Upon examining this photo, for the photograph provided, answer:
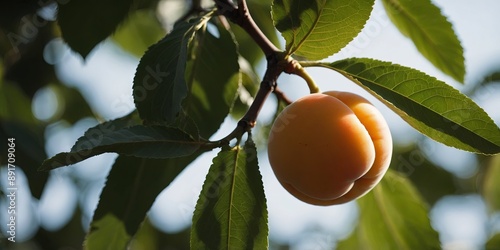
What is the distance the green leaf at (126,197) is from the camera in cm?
166

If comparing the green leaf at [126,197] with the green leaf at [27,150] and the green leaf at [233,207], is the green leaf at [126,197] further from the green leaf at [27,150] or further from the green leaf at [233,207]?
the green leaf at [27,150]

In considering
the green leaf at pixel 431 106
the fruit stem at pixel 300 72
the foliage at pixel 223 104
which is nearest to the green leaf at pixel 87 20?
the foliage at pixel 223 104

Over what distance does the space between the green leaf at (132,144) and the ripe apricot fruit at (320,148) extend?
0.63 ft

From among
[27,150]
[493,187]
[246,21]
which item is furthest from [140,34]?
[493,187]

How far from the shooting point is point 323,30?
137cm

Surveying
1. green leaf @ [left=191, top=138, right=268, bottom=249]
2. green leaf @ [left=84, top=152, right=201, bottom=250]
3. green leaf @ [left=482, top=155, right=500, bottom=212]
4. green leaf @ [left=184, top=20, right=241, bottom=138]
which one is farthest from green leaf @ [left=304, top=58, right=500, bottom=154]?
green leaf @ [left=482, top=155, right=500, bottom=212]

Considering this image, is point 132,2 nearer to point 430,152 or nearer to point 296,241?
point 430,152

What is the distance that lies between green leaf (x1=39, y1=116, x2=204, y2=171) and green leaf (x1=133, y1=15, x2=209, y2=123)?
0.04 metres

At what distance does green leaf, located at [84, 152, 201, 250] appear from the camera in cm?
166

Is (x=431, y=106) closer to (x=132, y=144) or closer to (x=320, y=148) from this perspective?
(x=320, y=148)

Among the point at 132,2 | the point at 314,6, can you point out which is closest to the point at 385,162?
the point at 314,6

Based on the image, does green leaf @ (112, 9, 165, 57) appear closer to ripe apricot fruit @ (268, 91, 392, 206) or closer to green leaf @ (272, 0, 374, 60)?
green leaf @ (272, 0, 374, 60)

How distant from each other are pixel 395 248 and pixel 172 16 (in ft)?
3.77

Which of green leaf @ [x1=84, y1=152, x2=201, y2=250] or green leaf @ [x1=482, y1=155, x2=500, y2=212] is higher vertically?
green leaf @ [x1=84, y1=152, x2=201, y2=250]
